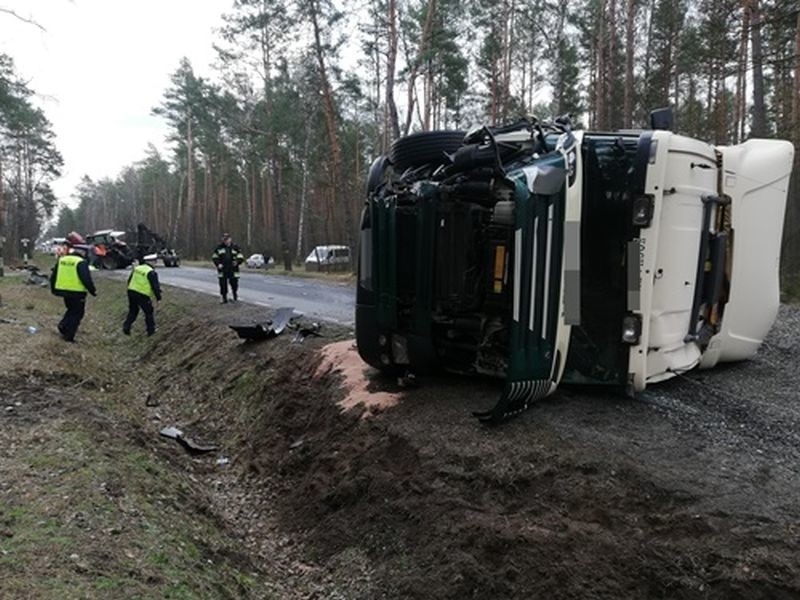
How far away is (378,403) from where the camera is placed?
204 inches

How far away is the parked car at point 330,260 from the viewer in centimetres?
3005

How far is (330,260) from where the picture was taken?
101 feet

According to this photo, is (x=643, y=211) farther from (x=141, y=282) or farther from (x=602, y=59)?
(x=602, y=59)

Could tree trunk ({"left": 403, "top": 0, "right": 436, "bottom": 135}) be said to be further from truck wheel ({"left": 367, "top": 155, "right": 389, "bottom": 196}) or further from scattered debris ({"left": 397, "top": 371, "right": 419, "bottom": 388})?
scattered debris ({"left": 397, "top": 371, "right": 419, "bottom": 388})

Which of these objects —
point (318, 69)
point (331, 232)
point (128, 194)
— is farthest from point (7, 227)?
point (128, 194)

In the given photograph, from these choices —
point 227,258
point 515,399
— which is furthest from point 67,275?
point 515,399

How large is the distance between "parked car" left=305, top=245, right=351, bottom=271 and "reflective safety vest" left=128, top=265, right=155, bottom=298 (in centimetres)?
1794

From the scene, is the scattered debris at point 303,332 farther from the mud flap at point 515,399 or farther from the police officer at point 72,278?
the mud flap at point 515,399

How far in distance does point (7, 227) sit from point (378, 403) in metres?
50.0

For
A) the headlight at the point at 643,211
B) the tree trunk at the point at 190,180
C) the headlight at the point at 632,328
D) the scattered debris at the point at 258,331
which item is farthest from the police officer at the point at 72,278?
the tree trunk at the point at 190,180

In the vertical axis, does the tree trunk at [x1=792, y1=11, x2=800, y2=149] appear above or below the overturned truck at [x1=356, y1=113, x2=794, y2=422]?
above

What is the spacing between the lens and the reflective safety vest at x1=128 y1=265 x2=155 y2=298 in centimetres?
1150

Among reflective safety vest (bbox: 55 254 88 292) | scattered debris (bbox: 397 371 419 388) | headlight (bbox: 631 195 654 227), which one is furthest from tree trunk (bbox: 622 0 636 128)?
scattered debris (bbox: 397 371 419 388)

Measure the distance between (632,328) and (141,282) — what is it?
958 centimetres
